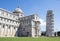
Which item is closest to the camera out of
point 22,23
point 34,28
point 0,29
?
point 0,29

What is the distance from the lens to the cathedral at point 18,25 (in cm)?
5325

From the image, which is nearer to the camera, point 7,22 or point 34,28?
point 7,22

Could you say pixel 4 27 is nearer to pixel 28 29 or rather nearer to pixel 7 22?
pixel 7 22

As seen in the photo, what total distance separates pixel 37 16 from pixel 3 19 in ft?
58.7

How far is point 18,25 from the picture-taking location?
61656mm

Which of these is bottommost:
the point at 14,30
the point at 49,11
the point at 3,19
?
the point at 14,30

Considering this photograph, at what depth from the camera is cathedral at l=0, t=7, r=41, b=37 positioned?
5325 cm

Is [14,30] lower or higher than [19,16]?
lower

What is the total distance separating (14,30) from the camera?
193 ft

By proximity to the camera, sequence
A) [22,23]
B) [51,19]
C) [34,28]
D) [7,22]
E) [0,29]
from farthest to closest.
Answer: [51,19], [22,23], [34,28], [7,22], [0,29]

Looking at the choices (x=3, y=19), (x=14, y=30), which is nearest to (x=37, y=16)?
(x=14, y=30)

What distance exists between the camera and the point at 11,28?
56844 mm

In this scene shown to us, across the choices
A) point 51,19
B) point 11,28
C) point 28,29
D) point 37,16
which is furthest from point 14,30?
point 51,19

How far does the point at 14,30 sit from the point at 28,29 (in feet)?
22.1
